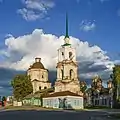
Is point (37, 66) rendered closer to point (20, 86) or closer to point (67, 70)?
point (20, 86)

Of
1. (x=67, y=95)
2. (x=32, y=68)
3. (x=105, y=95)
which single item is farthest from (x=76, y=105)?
(x=32, y=68)

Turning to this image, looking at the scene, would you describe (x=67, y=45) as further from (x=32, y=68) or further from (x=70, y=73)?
(x=32, y=68)

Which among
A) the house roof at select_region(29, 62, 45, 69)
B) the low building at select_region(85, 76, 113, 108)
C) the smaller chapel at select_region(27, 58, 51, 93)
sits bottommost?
the low building at select_region(85, 76, 113, 108)

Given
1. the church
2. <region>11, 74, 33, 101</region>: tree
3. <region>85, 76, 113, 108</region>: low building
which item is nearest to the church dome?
<region>11, 74, 33, 101</region>: tree

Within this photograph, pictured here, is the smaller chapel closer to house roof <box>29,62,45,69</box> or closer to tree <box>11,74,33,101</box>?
house roof <box>29,62,45,69</box>

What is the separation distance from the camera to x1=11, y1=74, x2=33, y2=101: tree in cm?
10406

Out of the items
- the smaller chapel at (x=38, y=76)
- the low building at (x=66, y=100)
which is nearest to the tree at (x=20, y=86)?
the low building at (x=66, y=100)

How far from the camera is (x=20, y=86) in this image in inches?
4119

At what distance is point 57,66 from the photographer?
105 m

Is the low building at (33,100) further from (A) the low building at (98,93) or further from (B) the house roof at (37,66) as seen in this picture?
(A) the low building at (98,93)

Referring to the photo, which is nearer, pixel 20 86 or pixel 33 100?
pixel 20 86

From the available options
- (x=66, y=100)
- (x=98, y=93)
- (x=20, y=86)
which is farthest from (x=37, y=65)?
(x=66, y=100)

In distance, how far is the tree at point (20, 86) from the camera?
104 m

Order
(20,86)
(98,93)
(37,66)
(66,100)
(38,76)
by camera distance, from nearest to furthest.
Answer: (66,100), (20,86), (98,93), (38,76), (37,66)
